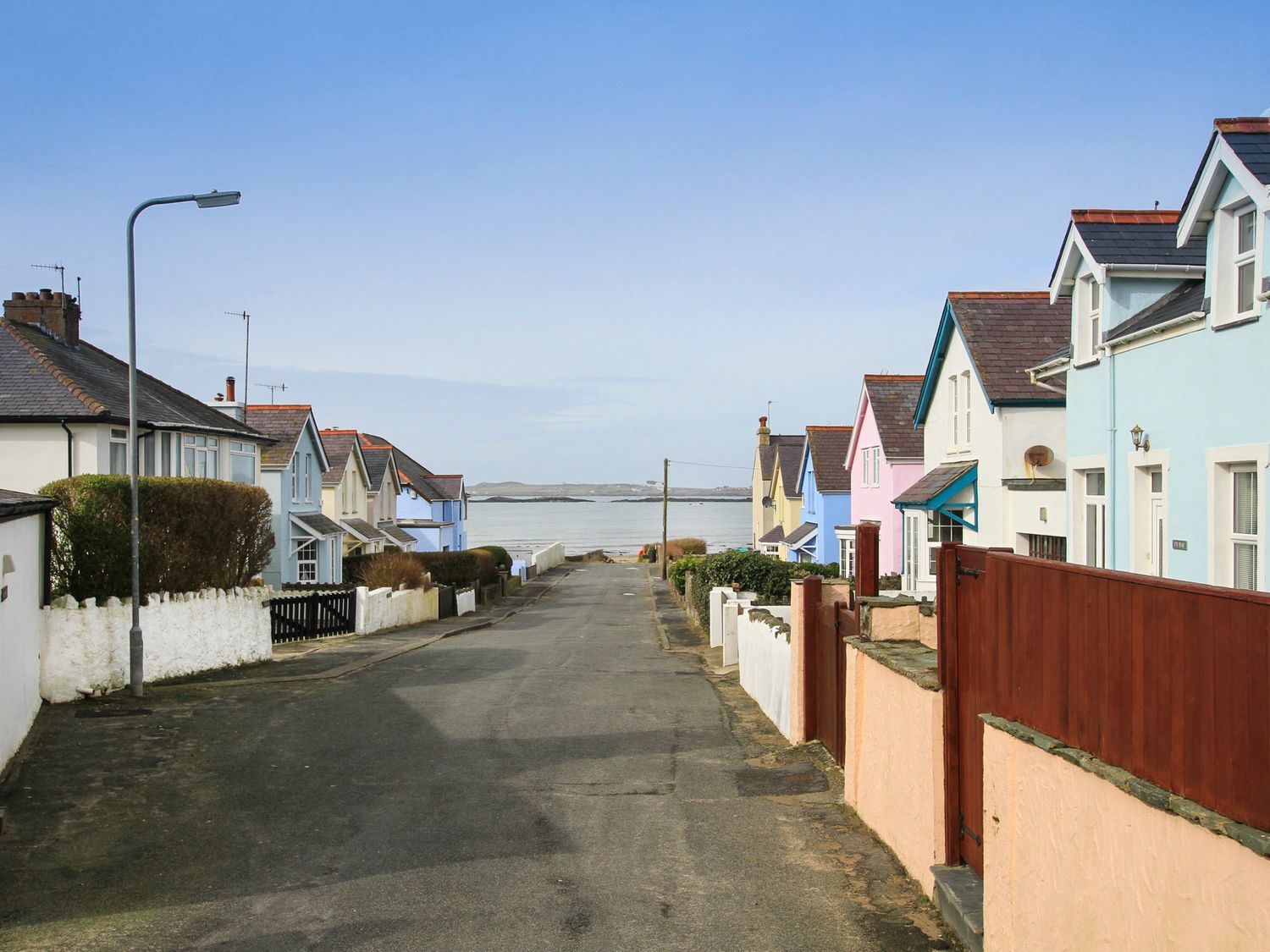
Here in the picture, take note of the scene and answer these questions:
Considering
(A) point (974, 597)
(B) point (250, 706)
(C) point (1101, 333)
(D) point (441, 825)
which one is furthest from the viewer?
(B) point (250, 706)

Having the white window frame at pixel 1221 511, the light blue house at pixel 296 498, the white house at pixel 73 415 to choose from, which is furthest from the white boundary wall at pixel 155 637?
the light blue house at pixel 296 498

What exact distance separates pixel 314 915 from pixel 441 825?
2.23 m

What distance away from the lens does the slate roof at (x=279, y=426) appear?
38.5 metres

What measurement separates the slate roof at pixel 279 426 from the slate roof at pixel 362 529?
8479 millimetres

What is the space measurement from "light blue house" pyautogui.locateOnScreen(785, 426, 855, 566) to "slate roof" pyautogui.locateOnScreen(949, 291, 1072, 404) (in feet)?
55.0

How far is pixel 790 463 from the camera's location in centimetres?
5631

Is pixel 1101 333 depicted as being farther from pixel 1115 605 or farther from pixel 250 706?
pixel 250 706

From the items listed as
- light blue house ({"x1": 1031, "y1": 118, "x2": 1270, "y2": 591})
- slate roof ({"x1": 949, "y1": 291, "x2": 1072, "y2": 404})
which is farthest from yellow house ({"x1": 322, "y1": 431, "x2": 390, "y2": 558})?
light blue house ({"x1": 1031, "y1": 118, "x2": 1270, "y2": 591})

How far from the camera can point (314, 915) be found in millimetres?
6855

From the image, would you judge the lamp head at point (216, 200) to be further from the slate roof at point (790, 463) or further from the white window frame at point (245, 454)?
the slate roof at point (790, 463)

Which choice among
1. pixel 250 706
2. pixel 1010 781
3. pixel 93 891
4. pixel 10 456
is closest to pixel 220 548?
pixel 250 706

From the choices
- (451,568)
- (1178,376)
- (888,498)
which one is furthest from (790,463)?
(1178,376)

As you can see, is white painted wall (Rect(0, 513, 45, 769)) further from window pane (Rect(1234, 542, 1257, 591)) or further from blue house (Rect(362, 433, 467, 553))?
blue house (Rect(362, 433, 467, 553))

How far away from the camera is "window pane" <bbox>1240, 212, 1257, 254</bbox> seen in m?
10.7
